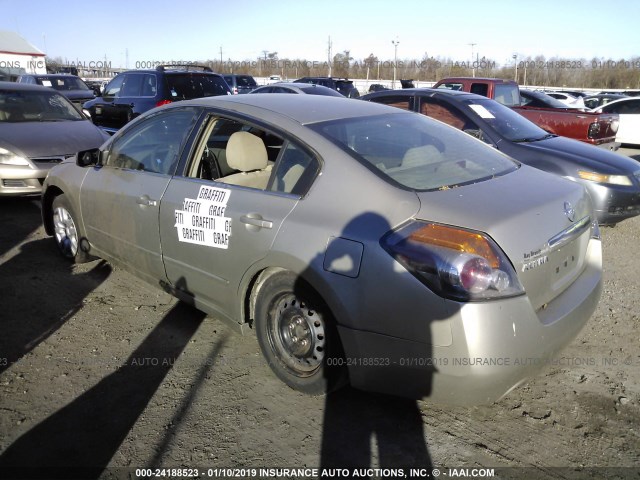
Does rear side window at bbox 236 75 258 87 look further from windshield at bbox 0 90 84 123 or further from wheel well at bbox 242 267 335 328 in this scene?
wheel well at bbox 242 267 335 328

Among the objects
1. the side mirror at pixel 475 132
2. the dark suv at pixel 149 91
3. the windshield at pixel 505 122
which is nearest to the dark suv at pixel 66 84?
the dark suv at pixel 149 91

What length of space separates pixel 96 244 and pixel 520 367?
3491mm

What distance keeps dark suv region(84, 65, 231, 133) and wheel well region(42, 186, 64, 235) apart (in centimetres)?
502

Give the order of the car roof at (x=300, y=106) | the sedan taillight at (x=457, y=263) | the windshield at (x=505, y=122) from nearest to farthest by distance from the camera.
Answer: the sedan taillight at (x=457, y=263) < the car roof at (x=300, y=106) < the windshield at (x=505, y=122)

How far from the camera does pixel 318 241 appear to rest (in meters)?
2.67

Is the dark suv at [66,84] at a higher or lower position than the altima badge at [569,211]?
higher

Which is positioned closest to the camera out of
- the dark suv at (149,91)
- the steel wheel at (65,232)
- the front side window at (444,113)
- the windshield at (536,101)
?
the steel wheel at (65,232)

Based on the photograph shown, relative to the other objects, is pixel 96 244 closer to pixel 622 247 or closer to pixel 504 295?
pixel 504 295

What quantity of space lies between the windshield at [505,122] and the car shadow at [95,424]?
4651mm

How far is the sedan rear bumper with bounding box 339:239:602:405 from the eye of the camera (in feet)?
7.56

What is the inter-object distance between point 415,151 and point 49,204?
374cm

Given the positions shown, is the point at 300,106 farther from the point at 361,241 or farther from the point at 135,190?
the point at 135,190

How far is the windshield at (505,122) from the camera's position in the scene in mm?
6391

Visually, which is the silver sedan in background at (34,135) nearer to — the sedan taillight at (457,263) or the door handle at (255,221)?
the door handle at (255,221)
